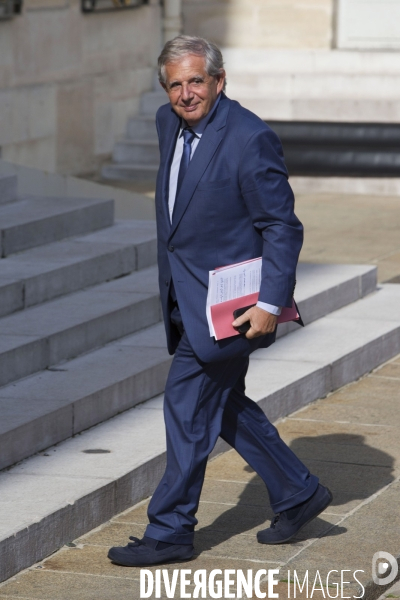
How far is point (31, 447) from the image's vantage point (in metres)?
4.99

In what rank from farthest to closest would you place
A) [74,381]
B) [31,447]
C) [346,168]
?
[346,168], [74,381], [31,447]

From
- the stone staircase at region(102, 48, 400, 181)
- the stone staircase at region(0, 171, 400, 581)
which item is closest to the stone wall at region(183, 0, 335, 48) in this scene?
the stone staircase at region(102, 48, 400, 181)

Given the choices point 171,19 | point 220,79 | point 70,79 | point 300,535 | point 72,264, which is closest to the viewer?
point 220,79

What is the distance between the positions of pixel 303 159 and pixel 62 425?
1000 cm

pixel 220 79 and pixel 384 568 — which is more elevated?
pixel 220 79

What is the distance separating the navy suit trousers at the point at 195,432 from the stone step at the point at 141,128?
11529mm

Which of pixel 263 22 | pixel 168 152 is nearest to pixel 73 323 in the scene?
pixel 168 152

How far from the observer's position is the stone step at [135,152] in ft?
50.7

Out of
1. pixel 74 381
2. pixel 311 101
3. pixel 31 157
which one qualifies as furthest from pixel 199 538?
pixel 311 101

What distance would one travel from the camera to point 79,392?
539 cm

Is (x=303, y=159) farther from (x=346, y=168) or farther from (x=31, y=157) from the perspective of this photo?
(x=31, y=157)

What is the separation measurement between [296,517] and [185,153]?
135 cm

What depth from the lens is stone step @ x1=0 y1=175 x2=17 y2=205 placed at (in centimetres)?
816

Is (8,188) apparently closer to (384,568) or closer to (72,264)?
(72,264)
